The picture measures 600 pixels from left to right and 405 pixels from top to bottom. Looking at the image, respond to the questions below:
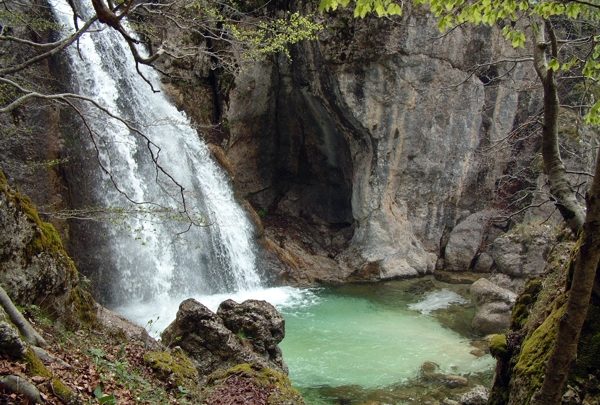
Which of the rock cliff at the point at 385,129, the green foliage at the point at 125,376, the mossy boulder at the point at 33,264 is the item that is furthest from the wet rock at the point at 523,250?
the mossy boulder at the point at 33,264

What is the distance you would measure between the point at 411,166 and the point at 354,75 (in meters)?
3.92

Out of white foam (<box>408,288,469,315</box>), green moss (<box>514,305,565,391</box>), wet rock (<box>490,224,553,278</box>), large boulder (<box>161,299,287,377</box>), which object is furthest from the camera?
wet rock (<box>490,224,553,278</box>)

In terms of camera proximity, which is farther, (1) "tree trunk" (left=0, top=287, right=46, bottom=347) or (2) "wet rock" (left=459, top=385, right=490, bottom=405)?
(2) "wet rock" (left=459, top=385, right=490, bottom=405)

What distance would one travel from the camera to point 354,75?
16.7 m

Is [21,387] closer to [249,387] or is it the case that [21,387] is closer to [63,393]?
[63,393]

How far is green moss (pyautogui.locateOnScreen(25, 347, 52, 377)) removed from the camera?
12.1 feet

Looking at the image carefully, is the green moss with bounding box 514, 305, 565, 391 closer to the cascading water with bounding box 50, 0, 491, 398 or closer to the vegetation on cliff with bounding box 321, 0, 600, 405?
the vegetation on cliff with bounding box 321, 0, 600, 405

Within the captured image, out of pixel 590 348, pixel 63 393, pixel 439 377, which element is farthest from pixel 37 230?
pixel 439 377

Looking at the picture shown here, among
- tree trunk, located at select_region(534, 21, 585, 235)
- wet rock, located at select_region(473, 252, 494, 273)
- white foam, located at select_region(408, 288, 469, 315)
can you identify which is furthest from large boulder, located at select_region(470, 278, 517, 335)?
tree trunk, located at select_region(534, 21, 585, 235)

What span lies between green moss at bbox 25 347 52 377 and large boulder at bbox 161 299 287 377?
371 centimetres

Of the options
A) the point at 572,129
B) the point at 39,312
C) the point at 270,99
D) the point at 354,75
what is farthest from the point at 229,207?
the point at 572,129

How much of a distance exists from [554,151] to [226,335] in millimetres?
5339

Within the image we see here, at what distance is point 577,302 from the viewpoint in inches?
128

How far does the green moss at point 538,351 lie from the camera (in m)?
4.40
